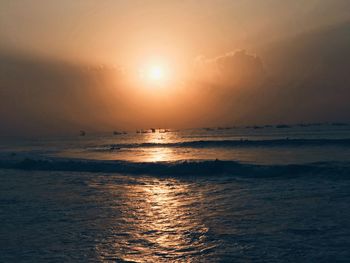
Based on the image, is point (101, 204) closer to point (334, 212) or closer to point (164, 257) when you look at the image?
point (164, 257)

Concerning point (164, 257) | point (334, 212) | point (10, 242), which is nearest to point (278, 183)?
point (334, 212)

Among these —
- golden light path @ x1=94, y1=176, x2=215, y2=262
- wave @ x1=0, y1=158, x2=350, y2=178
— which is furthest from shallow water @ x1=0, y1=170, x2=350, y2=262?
wave @ x1=0, y1=158, x2=350, y2=178

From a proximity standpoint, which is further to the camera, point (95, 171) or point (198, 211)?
point (95, 171)

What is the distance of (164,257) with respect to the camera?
7.40 metres

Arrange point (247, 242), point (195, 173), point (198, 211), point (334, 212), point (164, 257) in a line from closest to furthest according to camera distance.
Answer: point (164, 257)
point (247, 242)
point (334, 212)
point (198, 211)
point (195, 173)

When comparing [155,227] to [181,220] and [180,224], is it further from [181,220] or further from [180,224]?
[181,220]

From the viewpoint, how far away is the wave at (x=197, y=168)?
69.1ft

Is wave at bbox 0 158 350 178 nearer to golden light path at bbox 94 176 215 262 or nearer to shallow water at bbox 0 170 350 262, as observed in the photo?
shallow water at bbox 0 170 350 262

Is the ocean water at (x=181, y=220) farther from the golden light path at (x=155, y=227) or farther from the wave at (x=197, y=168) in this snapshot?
the wave at (x=197, y=168)

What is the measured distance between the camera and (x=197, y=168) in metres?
25.2

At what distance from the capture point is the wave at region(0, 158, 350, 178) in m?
21.1

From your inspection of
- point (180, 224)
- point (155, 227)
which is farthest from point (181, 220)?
point (155, 227)

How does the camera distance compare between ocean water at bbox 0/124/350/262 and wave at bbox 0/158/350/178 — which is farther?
wave at bbox 0/158/350/178

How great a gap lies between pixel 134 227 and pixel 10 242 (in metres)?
3.21
